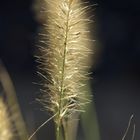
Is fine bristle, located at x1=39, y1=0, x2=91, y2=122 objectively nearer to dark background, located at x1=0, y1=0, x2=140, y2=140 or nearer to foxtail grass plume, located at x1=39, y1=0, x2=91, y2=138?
foxtail grass plume, located at x1=39, y1=0, x2=91, y2=138

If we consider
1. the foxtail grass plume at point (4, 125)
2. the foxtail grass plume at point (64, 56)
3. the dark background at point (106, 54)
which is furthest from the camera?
the dark background at point (106, 54)

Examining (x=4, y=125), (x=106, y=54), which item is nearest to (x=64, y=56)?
(x=4, y=125)

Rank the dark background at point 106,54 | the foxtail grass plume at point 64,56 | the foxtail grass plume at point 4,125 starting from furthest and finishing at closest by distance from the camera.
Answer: the dark background at point 106,54
the foxtail grass plume at point 4,125
the foxtail grass plume at point 64,56

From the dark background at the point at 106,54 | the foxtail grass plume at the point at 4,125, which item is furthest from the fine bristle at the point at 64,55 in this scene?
the dark background at the point at 106,54

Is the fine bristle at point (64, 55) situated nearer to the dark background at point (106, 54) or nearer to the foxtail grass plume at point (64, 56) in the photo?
the foxtail grass plume at point (64, 56)

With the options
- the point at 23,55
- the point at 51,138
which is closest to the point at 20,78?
the point at 23,55

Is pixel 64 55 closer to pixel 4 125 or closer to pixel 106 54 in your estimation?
pixel 4 125

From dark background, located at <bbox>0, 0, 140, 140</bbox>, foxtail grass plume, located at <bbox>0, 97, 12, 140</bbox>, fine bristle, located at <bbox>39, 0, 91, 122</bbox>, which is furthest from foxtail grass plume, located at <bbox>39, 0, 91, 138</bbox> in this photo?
dark background, located at <bbox>0, 0, 140, 140</bbox>
